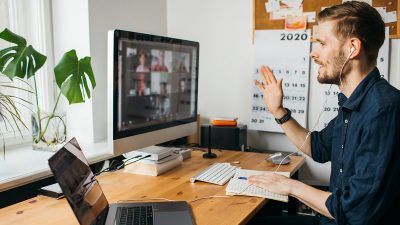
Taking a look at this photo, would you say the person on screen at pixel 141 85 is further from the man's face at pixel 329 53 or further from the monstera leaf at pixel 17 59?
the man's face at pixel 329 53

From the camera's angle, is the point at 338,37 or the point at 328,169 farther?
the point at 328,169

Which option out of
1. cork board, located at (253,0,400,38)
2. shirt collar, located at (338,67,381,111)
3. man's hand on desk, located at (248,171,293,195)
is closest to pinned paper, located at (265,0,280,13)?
cork board, located at (253,0,400,38)

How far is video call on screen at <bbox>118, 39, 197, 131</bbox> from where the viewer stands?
4.97ft

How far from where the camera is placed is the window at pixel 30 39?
2006 mm

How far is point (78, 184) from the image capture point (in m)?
1.05

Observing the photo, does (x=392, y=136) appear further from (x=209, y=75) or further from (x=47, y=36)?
(x=47, y=36)

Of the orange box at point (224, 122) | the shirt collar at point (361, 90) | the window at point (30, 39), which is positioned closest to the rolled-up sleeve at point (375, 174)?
the shirt collar at point (361, 90)

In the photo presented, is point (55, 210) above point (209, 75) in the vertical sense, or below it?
below

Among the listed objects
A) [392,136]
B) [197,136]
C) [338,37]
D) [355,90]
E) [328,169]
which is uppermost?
[338,37]

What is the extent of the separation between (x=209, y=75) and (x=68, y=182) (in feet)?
5.86

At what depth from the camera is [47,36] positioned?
2.16m

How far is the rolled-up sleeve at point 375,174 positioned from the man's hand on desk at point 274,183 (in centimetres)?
24

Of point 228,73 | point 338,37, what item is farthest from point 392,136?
point 228,73

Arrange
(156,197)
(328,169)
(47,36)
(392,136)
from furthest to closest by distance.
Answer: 1. (328,169)
2. (47,36)
3. (156,197)
4. (392,136)
